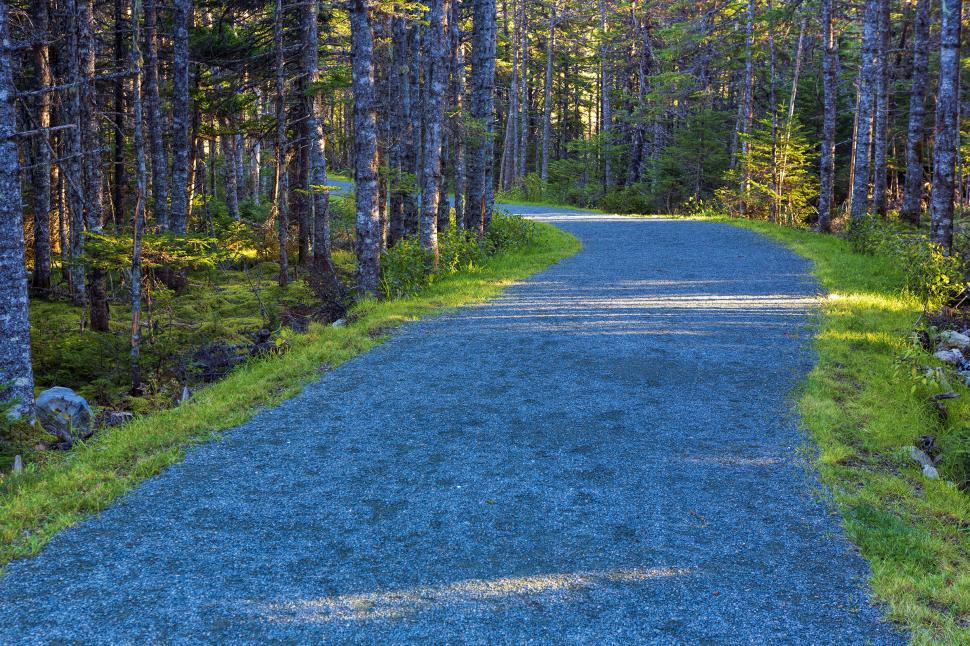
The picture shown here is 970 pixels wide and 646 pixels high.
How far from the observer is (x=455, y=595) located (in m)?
3.95

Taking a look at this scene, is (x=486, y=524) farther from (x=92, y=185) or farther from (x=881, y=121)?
(x=881, y=121)

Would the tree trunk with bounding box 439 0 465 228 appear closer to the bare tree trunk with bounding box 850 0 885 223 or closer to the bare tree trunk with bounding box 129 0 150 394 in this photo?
the bare tree trunk with bounding box 129 0 150 394

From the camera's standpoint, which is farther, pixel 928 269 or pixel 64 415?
pixel 928 269

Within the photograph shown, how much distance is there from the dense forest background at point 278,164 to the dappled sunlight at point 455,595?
13.5 feet

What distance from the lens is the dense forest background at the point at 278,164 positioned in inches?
448

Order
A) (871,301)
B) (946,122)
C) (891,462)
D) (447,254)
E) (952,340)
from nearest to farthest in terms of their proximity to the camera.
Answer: (891,462), (952,340), (871,301), (946,122), (447,254)

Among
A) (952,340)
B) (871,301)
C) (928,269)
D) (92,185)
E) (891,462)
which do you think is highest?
(92,185)

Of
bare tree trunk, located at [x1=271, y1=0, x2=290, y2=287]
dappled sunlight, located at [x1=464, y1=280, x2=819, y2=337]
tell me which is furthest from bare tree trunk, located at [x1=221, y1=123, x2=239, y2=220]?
dappled sunlight, located at [x1=464, y1=280, x2=819, y2=337]

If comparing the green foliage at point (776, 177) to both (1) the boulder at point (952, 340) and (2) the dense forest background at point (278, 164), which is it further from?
(1) the boulder at point (952, 340)

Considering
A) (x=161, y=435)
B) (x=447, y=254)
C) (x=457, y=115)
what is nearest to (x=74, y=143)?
(x=447, y=254)

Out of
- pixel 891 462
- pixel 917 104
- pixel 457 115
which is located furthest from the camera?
pixel 917 104

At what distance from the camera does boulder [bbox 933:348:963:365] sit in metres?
8.51

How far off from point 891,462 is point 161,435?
244 inches

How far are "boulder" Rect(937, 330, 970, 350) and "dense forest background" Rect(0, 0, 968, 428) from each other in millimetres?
2768
